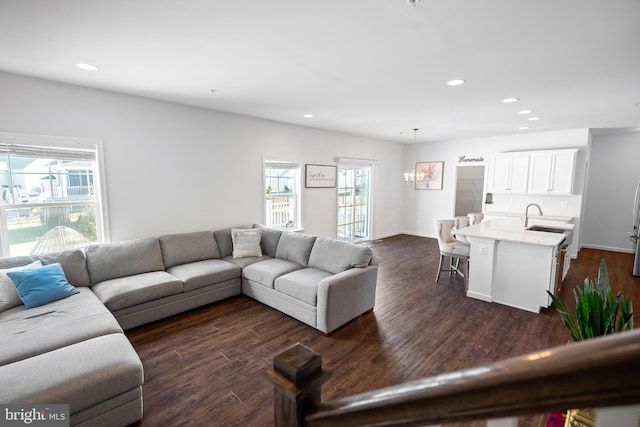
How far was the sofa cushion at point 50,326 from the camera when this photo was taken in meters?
2.09

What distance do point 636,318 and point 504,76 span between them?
316 centimetres

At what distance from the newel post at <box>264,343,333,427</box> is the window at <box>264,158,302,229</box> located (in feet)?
15.1

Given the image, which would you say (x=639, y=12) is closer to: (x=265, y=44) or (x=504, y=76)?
(x=504, y=76)

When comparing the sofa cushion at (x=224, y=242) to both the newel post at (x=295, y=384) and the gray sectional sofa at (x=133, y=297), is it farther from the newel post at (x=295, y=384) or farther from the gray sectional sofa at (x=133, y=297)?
the newel post at (x=295, y=384)

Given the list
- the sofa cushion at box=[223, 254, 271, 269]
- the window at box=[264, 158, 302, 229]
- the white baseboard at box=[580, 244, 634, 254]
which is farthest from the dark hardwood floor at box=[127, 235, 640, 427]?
the white baseboard at box=[580, 244, 634, 254]

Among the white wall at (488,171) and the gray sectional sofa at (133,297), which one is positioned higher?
the white wall at (488,171)

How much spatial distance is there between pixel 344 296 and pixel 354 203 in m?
4.27

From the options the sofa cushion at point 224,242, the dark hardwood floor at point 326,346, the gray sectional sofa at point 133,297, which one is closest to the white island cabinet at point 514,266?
the dark hardwood floor at point 326,346

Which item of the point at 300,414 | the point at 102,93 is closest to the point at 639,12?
the point at 300,414

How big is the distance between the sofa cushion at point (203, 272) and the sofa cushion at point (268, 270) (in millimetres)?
199

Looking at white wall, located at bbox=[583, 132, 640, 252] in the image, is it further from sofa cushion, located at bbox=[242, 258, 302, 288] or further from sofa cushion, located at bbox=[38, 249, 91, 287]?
sofa cushion, located at bbox=[38, 249, 91, 287]

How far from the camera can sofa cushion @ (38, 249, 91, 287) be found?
309 centimetres

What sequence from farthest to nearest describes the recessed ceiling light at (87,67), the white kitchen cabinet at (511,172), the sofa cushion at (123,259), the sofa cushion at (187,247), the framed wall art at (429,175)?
1. the framed wall art at (429,175)
2. the white kitchen cabinet at (511,172)
3. the sofa cushion at (187,247)
4. the sofa cushion at (123,259)
5. the recessed ceiling light at (87,67)

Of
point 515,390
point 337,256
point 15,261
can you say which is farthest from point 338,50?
point 15,261
